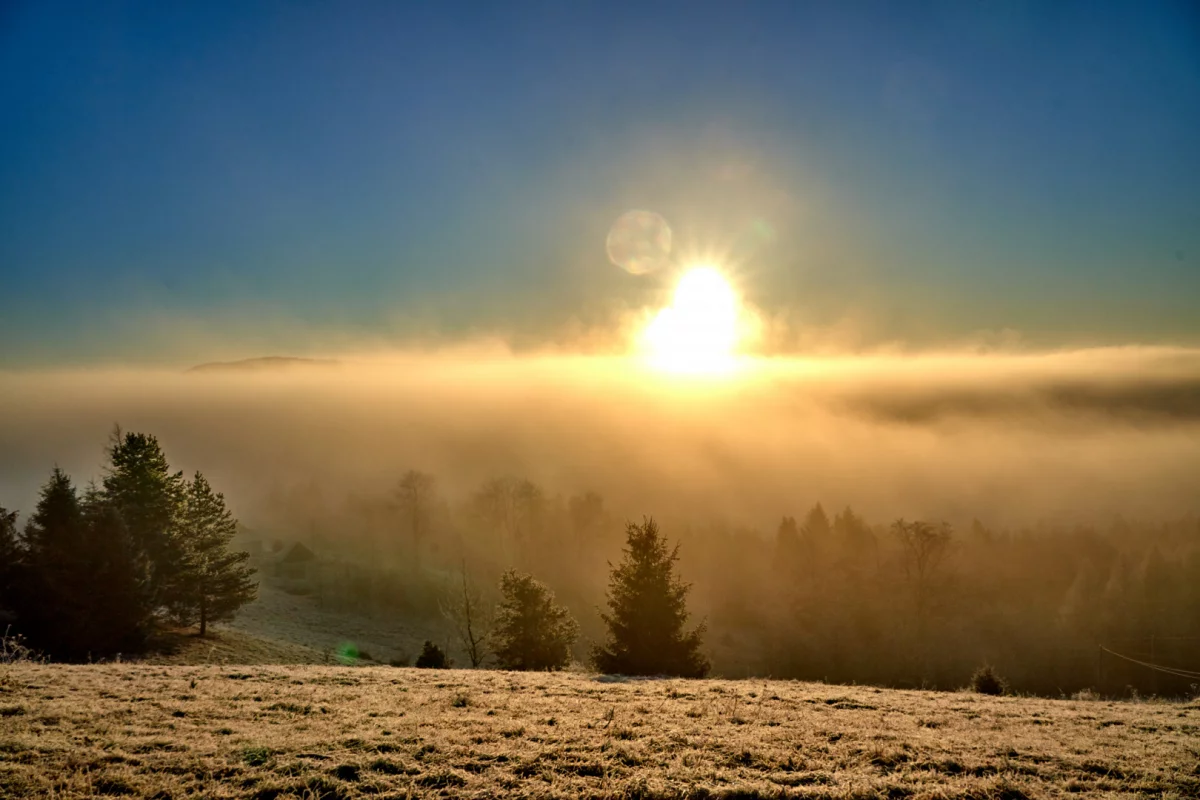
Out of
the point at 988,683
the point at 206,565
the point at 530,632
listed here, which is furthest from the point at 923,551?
the point at 206,565

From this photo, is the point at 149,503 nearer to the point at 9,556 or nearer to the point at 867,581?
the point at 9,556

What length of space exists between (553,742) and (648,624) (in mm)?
21999

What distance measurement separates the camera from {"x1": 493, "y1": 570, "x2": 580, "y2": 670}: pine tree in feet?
115

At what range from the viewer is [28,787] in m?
9.80

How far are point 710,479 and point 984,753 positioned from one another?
180 m

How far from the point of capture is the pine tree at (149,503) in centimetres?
3616

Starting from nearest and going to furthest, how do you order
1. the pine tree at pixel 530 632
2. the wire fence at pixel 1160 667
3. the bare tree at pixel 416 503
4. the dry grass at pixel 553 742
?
1. the dry grass at pixel 553 742
2. the pine tree at pixel 530 632
3. the wire fence at pixel 1160 667
4. the bare tree at pixel 416 503

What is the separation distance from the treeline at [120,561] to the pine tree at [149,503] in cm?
5

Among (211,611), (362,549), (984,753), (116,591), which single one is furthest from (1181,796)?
(362,549)

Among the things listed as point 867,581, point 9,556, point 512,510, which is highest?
point 512,510

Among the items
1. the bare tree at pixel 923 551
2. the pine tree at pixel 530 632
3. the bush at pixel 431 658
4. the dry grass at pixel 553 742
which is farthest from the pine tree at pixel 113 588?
the bare tree at pixel 923 551

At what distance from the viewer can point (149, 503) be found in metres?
37.0

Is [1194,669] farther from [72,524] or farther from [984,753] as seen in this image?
[72,524]

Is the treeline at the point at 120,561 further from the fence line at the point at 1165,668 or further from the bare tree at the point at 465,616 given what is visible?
the fence line at the point at 1165,668
